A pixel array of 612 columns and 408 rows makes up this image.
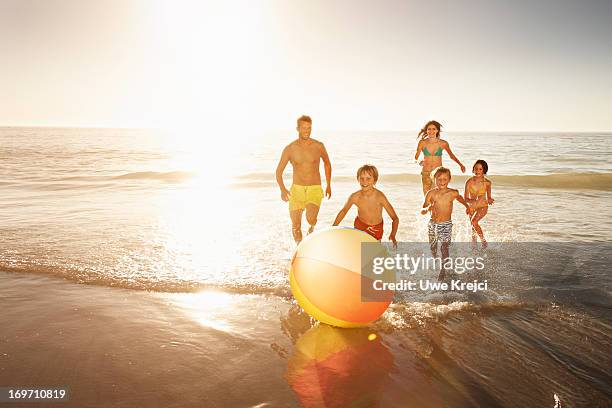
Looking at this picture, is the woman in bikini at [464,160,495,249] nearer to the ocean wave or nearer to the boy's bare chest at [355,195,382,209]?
the boy's bare chest at [355,195,382,209]

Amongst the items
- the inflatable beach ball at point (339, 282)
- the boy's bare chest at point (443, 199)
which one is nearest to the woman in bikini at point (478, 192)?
the boy's bare chest at point (443, 199)

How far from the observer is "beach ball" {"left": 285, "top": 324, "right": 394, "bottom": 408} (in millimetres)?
3264

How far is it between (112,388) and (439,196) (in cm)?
537

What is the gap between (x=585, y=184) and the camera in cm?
1975

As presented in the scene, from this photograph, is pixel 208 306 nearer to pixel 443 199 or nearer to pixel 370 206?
pixel 370 206

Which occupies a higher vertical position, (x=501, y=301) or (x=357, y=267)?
(x=357, y=267)

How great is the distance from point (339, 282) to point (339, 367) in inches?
33.5

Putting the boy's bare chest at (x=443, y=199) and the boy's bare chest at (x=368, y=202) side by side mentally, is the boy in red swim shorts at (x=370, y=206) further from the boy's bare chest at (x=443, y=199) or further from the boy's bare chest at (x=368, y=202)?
the boy's bare chest at (x=443, y=199)

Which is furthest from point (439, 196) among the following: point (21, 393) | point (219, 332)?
point (21, 393)

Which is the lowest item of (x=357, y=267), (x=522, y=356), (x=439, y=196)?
(x=522, y=356)

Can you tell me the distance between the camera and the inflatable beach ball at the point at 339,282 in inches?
163

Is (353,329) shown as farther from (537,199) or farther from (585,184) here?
(585,184)

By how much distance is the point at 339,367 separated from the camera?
12.1 feet

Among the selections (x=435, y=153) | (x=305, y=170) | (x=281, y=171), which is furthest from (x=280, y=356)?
(x=435, y=153)
